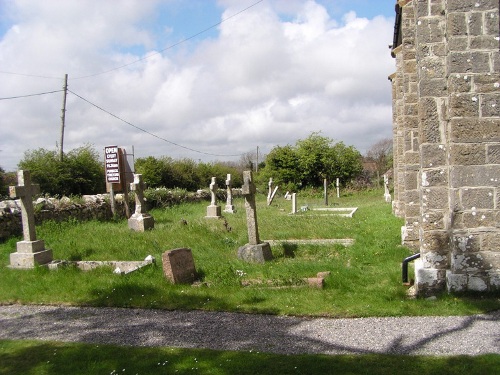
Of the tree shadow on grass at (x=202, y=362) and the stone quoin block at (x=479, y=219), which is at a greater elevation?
the stone quoin block at (x=479, y=219)

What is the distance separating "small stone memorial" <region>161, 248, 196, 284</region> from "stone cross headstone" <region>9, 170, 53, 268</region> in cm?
304

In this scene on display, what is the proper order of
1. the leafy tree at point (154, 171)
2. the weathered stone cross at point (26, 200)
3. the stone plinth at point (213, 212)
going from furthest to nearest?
the leafy tree at point (154, 171)
the stone plinth at point (213, 212)
the weathered stone cross at point (26, 200)

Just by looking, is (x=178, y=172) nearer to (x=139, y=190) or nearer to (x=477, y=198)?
(x=139, y=190)

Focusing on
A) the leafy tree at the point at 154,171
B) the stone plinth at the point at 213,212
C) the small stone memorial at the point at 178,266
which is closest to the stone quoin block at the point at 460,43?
the small stone memorial at the point at 178,266

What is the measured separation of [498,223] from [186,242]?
676 cm

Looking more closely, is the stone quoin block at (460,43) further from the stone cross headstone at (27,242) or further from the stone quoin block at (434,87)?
the stone cross headstone at (27,242)

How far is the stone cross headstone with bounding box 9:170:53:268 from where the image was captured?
909 cm

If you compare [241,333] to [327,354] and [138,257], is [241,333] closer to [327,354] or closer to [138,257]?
[327,354]

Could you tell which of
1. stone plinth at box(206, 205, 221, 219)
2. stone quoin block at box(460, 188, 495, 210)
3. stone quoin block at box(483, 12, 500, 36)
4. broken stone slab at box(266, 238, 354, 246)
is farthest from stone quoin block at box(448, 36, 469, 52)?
stone plinth at box(206, 205, 221, 219)

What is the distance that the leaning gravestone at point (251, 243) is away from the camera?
30.8 feet

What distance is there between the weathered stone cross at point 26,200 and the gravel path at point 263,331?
2.95 metres

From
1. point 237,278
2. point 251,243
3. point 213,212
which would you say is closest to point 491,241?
point 237,278

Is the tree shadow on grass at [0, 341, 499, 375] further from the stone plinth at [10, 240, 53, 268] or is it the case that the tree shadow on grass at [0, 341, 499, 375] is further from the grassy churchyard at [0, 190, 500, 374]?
the stone plinth at [10, 240, 53, 268]

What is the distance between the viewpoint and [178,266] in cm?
767
